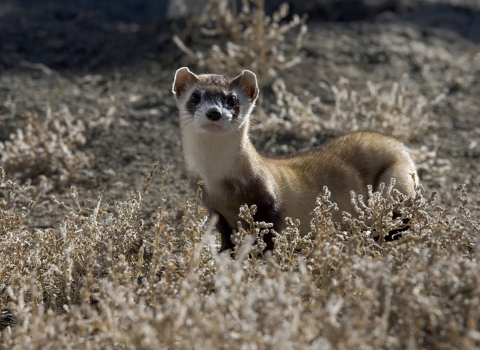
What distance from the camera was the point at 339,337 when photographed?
8.41 ft

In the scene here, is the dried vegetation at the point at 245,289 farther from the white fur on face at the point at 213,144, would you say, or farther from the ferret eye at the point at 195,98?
the ferret eye at the point at 195,98

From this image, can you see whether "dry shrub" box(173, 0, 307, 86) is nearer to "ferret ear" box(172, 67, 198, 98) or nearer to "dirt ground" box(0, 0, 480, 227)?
"dirt ground" box(0, 0, 480, 227)

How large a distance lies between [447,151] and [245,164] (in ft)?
8.61

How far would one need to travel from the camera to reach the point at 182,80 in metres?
4.49

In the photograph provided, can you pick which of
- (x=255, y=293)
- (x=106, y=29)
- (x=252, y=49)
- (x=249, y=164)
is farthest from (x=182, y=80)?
(x=106, y=29)

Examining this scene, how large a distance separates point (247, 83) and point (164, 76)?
9.78 feet

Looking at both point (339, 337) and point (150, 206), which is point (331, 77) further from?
point (339, 337)

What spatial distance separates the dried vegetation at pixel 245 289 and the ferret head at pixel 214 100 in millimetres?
552

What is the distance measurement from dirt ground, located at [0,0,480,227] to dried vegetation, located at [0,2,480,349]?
1.23 meters

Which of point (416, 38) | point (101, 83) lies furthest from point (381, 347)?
point (416, 38)

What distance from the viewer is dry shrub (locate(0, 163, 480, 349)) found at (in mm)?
2559

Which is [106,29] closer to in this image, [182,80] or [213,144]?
[182,80]

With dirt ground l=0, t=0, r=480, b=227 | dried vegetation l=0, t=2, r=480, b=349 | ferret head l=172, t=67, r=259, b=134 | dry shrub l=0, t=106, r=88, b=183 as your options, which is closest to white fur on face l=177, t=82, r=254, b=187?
ferret head l=172, t=67, r=259, b=134

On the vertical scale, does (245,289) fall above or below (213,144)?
below
